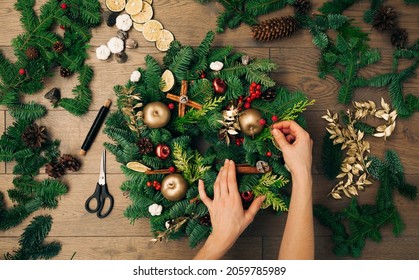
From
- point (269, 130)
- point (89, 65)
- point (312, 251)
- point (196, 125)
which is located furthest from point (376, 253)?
point (89, 65)

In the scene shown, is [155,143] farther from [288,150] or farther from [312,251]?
[312,251]

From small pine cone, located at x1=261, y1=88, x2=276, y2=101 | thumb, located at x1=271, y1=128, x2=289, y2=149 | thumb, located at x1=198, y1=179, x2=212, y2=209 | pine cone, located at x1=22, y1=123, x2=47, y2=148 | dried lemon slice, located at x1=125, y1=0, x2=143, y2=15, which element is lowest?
thumb, located at x1=198, y1=179, x2=212, y2=209

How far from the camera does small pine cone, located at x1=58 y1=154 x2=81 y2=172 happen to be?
1.34 metres

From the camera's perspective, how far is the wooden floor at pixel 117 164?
1.36 m

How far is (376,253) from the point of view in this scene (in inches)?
54.7

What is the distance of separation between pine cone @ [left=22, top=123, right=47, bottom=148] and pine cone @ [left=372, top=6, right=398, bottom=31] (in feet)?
4.06

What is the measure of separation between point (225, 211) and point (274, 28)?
65 cm

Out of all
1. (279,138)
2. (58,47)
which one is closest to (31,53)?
(58,47)

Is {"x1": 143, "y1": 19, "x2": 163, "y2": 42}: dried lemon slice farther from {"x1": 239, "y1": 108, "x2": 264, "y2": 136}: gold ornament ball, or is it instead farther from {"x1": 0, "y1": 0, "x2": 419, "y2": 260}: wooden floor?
{"x1": 239, "y1": 108, "x2": 264, "y2": 136}: gold ornament ball

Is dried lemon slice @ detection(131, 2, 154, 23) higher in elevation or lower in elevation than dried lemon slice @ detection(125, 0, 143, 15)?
lower

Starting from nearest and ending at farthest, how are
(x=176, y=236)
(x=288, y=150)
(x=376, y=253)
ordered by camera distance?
(x=288, y=150)
(x=176, y=236)
(x=376, y=253)

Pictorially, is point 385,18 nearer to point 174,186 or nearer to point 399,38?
point 399,38

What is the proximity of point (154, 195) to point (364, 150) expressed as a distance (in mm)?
761

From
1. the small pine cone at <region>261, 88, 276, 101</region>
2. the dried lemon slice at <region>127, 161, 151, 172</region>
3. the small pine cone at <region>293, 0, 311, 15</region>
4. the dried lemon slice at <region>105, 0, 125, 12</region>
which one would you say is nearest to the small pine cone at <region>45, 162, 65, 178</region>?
the dried lemon slice at <region>127, 161, 151, 172</region>
